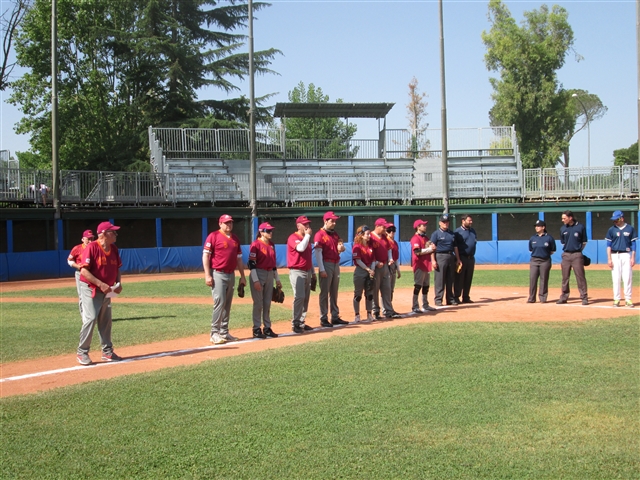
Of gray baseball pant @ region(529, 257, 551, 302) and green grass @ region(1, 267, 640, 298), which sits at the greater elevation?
gray baseball pant @ region(529, 257, 551, 302)

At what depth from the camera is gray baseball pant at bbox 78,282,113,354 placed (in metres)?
9.64

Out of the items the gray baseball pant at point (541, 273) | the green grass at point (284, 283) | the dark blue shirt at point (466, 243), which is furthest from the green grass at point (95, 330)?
the gray baseball pant at point (541, 273)

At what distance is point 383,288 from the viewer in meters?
13.8

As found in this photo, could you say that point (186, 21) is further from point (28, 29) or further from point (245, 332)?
point (245, 332)

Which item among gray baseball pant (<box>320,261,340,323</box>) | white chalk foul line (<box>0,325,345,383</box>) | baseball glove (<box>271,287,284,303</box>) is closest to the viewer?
white chalk foul line (<box>0,325,345,383</box>)

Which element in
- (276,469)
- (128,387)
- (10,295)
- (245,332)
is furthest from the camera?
(10,295)

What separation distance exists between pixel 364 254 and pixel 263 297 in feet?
7.85

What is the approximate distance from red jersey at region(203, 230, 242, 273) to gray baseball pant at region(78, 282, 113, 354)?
1804 millimetres

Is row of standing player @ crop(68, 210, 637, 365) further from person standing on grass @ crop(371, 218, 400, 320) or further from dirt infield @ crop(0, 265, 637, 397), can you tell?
dirt infield @ crop(0, 265, 637, 397)

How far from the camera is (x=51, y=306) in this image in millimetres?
17625

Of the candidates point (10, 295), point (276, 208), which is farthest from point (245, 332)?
point (276, 208)

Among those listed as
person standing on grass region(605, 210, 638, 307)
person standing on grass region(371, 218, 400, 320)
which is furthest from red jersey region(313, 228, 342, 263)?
person standing on grass region(605, 210, 638, 307)

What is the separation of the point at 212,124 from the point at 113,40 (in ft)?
37.8

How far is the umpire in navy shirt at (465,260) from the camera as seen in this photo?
53.0 feet
